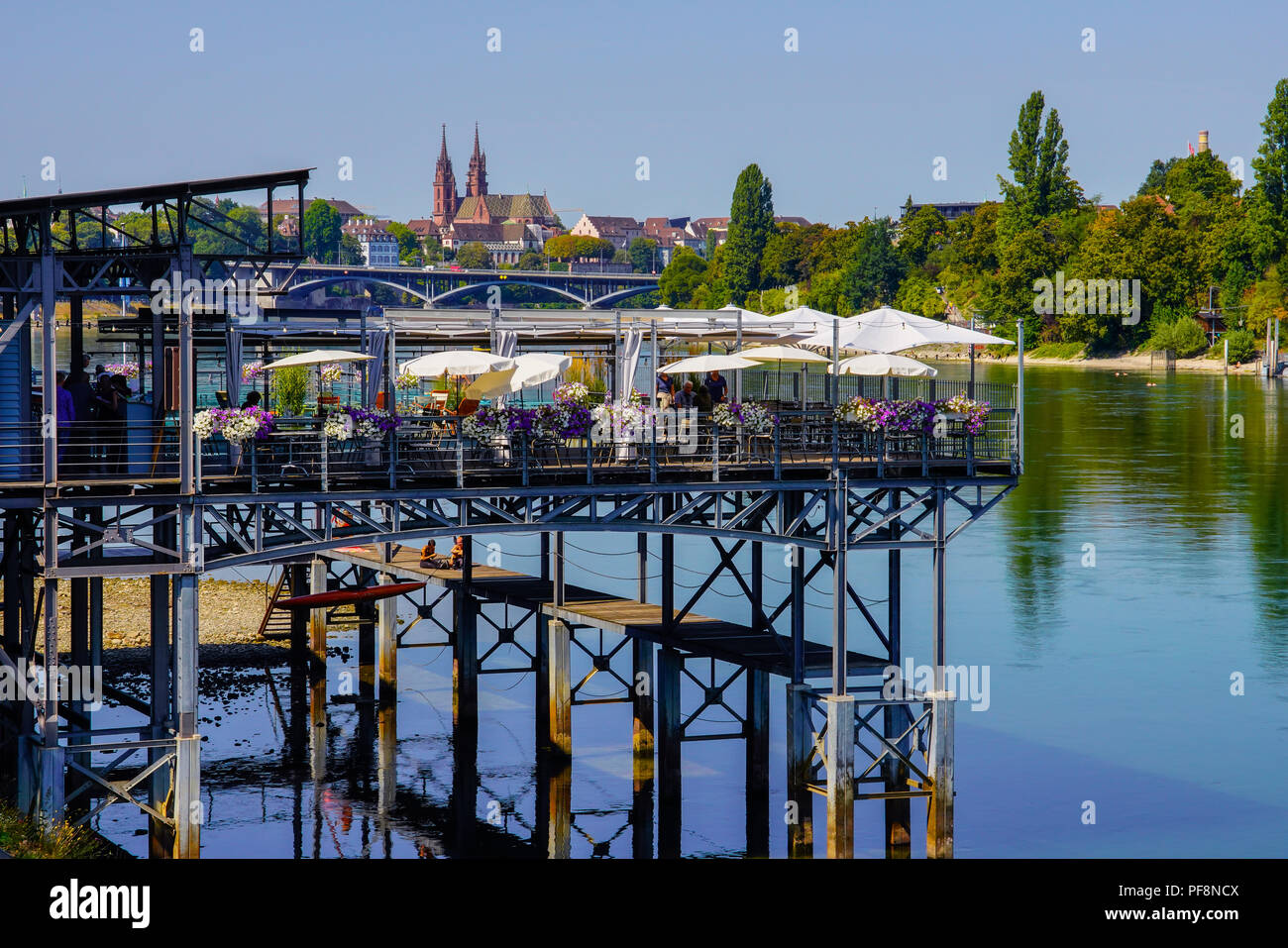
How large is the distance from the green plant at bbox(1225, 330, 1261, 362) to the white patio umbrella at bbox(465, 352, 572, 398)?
459 ft

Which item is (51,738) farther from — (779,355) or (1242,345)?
(1242,345)

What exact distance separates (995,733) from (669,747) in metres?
11.8

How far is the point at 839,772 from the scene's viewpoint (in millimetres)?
27891

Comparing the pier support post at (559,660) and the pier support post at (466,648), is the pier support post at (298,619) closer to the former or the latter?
the pier support post at (466,648)

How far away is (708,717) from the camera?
42.2 metres

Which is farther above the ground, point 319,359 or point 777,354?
point 777,354

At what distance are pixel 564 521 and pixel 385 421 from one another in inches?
130

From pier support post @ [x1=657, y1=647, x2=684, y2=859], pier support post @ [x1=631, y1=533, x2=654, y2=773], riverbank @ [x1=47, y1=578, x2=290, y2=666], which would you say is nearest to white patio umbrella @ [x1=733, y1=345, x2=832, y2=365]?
pier support post @ [x1=631, y1=533, x2=654, y2=773]

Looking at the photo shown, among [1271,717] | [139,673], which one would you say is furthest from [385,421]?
[1271,717]

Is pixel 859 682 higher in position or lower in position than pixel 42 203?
lower

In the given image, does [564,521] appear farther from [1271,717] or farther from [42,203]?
[1271,717]

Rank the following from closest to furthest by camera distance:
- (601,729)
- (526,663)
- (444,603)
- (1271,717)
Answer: (601,729) < (1271,717) < (526,663) < (444,603)

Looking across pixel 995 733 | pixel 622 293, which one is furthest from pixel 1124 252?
pixel 995 733
